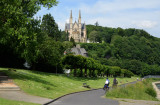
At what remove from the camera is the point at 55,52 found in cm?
5756

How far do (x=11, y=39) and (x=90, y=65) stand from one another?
40508 millimetres

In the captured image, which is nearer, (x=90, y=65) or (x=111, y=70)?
(x=90, y=65)

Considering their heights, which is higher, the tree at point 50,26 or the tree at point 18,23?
the tree at point 50,26

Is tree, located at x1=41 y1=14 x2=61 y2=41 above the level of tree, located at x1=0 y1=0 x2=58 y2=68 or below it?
above

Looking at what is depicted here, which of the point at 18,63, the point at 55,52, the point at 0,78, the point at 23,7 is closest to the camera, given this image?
the point at 0,78

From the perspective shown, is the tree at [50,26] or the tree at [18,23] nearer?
the tree at [18,23]

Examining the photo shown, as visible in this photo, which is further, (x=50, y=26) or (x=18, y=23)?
(x=50, y=26)

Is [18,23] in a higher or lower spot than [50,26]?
lower

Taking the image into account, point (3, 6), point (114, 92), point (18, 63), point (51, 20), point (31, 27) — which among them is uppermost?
point (51, 20)

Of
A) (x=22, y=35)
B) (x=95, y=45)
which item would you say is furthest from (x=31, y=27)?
(x=95, y=45)

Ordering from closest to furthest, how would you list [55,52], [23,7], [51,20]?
1. [23,7]
2. [55,52]
3. [51,20]

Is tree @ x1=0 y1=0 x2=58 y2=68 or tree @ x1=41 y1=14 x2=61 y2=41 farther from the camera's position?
tree @ x1=41 y1=14 x2=61 y2=41

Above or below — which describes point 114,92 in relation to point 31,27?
below

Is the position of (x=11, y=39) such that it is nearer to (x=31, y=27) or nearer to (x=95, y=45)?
(x=31, y=27)
